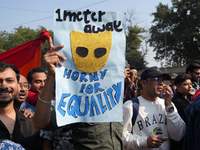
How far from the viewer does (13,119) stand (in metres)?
2.00

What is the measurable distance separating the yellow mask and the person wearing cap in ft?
3.13

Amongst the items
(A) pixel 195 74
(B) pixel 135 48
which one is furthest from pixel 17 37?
(A) pixel 195 74

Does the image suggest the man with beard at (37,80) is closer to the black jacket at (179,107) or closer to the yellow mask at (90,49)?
the yellow mask at (90,49)

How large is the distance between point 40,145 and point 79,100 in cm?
71

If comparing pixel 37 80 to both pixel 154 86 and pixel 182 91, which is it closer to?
pixel 154 86

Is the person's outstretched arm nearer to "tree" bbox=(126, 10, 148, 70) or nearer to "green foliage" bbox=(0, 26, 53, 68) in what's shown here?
"tree" bbox=(126, 10, 148, 70)

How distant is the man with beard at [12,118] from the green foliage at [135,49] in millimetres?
32370

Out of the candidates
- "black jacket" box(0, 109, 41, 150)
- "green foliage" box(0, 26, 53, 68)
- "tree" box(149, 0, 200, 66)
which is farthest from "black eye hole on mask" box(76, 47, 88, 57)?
"green foliage" box(0, 26, 53, 68)

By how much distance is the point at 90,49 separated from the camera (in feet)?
5.86

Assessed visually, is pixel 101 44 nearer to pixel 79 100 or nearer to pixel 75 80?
pixel 75 80

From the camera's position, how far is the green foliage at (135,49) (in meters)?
34.0

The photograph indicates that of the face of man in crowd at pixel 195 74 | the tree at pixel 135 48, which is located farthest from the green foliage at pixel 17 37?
the face of man in crowd at pixel 195 74

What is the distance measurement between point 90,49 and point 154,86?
1.23 meters

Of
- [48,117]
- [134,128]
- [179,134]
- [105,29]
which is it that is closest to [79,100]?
[48,117]
